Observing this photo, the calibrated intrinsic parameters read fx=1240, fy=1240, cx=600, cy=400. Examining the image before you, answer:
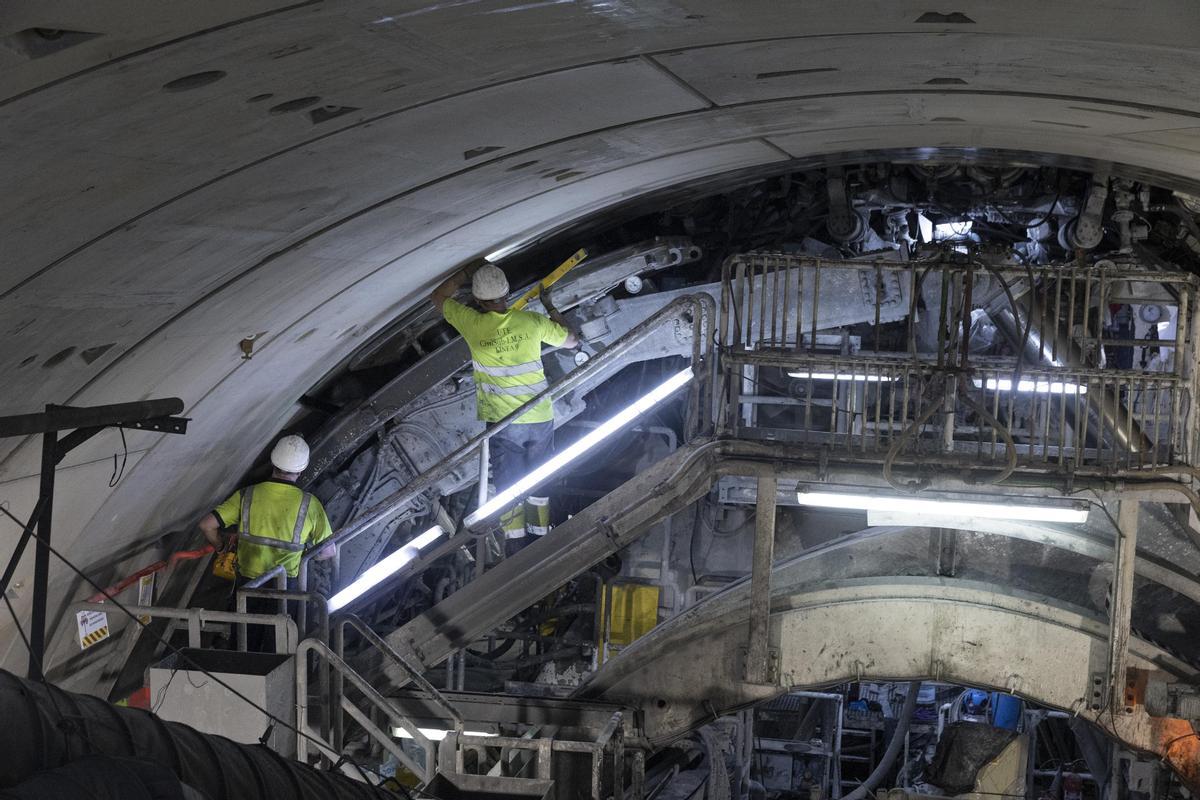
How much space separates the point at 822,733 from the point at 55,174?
10.5m

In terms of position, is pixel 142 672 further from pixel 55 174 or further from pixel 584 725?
pixel 55 174

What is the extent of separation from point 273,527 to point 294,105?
4.76 metres

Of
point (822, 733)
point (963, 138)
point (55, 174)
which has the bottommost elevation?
point (822, 733)

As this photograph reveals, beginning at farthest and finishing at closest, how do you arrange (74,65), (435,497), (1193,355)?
(435,497) < (1193,355) < (74,65)

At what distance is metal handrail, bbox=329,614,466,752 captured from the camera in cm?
→ 762

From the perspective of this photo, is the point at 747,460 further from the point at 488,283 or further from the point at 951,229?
the point at 951,229

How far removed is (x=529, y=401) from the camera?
8.17 metres

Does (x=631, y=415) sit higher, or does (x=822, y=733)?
(x=631, y=415)

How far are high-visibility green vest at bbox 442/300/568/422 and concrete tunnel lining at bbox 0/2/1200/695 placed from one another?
50 centimetres

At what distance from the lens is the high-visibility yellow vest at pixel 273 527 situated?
332 inches

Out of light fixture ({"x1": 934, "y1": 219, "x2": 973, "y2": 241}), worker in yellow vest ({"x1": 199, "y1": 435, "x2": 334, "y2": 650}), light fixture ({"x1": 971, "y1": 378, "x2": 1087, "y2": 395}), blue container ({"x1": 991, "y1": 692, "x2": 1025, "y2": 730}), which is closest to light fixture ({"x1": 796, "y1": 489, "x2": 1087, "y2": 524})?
light fixture ({"x1": 971, "y1": 378, "x2": 1087, "y2": 395})

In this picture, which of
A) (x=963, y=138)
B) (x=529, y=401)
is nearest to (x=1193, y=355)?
(x=963, y=138)

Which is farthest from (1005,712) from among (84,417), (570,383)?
(84,417)

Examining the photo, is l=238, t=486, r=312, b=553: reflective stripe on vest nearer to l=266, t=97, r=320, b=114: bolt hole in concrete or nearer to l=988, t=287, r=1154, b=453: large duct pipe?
l=266, t=97, r=320, b=114: bolt hole in concrete
